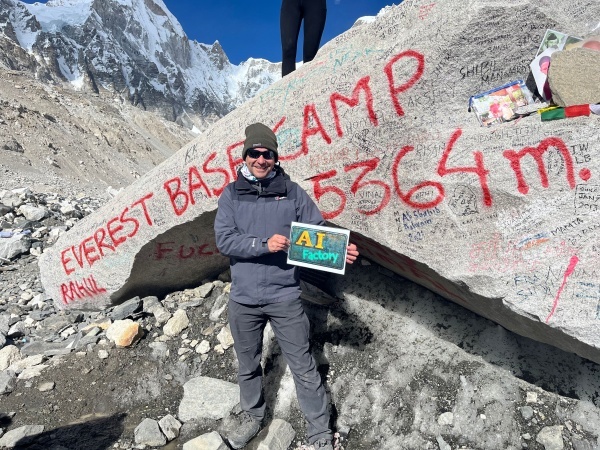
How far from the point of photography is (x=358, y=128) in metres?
3.57

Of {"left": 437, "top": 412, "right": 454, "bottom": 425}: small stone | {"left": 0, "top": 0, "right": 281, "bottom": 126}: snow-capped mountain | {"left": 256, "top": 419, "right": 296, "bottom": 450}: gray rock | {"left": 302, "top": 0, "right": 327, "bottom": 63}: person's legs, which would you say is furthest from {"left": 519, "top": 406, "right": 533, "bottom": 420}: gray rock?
{"left": 0, "top": 0, "right": 281, "bottom": 126}: snow-capped mountain

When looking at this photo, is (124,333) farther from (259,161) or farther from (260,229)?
(259,161)

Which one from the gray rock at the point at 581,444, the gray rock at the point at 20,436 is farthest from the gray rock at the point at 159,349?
the gray rock at the point at 581,444

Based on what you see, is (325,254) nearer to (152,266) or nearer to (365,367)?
(365,367)

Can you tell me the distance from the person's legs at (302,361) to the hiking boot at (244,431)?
0.54 meters

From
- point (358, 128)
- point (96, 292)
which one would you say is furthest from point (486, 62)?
point (96, 292)

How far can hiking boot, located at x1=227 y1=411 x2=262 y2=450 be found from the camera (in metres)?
3.27

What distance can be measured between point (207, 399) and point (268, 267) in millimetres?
1680

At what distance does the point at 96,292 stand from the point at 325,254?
379 centimetres

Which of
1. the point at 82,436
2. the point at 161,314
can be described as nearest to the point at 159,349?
the point at 161,314

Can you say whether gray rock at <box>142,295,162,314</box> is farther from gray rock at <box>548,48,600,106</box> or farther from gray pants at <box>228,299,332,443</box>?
gray rock at <box>548,48,600,106</box>

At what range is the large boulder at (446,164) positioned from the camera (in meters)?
2.79

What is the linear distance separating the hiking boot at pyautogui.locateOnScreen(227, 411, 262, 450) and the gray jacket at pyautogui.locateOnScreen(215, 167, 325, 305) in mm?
1154

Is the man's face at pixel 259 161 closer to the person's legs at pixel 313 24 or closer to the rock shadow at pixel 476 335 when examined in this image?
the rock shadow at pixel 476 335
